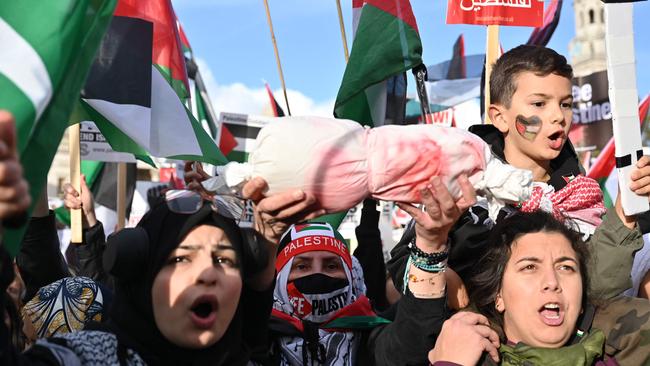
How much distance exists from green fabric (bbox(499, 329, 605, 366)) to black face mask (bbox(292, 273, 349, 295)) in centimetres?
94

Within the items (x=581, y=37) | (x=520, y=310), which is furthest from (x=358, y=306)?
(x=581, y=37)

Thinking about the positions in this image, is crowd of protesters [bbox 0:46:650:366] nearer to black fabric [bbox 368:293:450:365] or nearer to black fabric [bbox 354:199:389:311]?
black fabric [bbox 368:293:450:365]

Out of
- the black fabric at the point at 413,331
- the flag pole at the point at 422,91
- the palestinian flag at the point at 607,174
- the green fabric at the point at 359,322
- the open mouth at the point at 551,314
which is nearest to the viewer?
the black fabric at the point at 413,331

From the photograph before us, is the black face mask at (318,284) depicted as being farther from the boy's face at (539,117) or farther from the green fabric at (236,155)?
the green fabric at (236,155)

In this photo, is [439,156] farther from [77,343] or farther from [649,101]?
[649,101]

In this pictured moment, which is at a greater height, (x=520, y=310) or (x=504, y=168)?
(x=504, y=168)

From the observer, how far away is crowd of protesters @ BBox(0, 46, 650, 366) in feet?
7.25

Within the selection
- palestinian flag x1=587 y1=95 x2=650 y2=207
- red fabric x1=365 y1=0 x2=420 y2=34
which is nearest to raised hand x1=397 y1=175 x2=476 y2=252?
red fabric x1=365 y1=0 x2=420 y2=34

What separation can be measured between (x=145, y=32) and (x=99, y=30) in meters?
2.06

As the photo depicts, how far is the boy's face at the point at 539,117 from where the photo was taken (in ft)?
9.87

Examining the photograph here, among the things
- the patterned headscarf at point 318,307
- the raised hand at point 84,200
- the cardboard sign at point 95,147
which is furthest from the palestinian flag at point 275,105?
the patterned headscarf at point 318,307

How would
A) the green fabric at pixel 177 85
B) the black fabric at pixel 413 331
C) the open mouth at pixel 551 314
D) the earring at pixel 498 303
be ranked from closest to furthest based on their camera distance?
the black fabric at pixel 413 331, the open mouth at pixel 551 314, the earring at pixel 498 303, the green fabric at pixel 177 85

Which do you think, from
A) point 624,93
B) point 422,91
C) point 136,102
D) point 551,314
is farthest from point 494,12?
point 551,314

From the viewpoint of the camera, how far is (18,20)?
2.06 m
